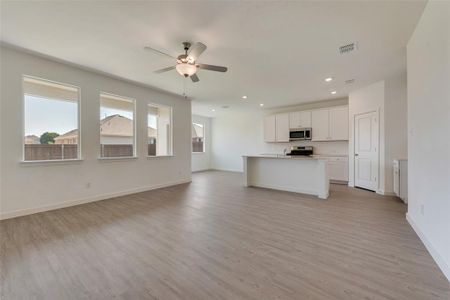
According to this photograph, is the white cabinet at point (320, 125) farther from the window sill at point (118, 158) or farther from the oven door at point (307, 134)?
the window sill at point (118, 158)

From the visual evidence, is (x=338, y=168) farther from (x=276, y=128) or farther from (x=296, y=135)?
(x=276, y=128)

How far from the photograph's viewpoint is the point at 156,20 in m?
2.54

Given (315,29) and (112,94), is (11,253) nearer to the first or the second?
(112,94)

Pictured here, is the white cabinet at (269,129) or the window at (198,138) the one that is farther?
the window at (198,138)

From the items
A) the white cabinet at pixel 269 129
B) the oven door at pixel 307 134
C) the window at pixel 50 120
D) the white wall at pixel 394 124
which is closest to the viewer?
the window at pixel 50 120

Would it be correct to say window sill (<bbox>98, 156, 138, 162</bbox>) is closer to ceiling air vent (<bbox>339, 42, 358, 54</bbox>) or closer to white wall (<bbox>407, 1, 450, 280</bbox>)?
ceiling air vent (<bbox>339, 42, 358, 54</bbox>)

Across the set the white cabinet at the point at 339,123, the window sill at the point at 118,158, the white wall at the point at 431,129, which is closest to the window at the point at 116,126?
the window sill at the point at 118,158

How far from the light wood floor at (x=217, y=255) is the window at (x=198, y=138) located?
6.10m

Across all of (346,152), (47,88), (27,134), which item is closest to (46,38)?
(47,88)

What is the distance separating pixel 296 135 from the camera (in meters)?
7.34

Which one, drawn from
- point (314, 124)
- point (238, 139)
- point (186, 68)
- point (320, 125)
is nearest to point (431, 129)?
point (186, 68)

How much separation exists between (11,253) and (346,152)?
788 centimetres

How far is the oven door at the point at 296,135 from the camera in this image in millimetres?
7186

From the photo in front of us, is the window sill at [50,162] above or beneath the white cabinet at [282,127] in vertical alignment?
beneath
